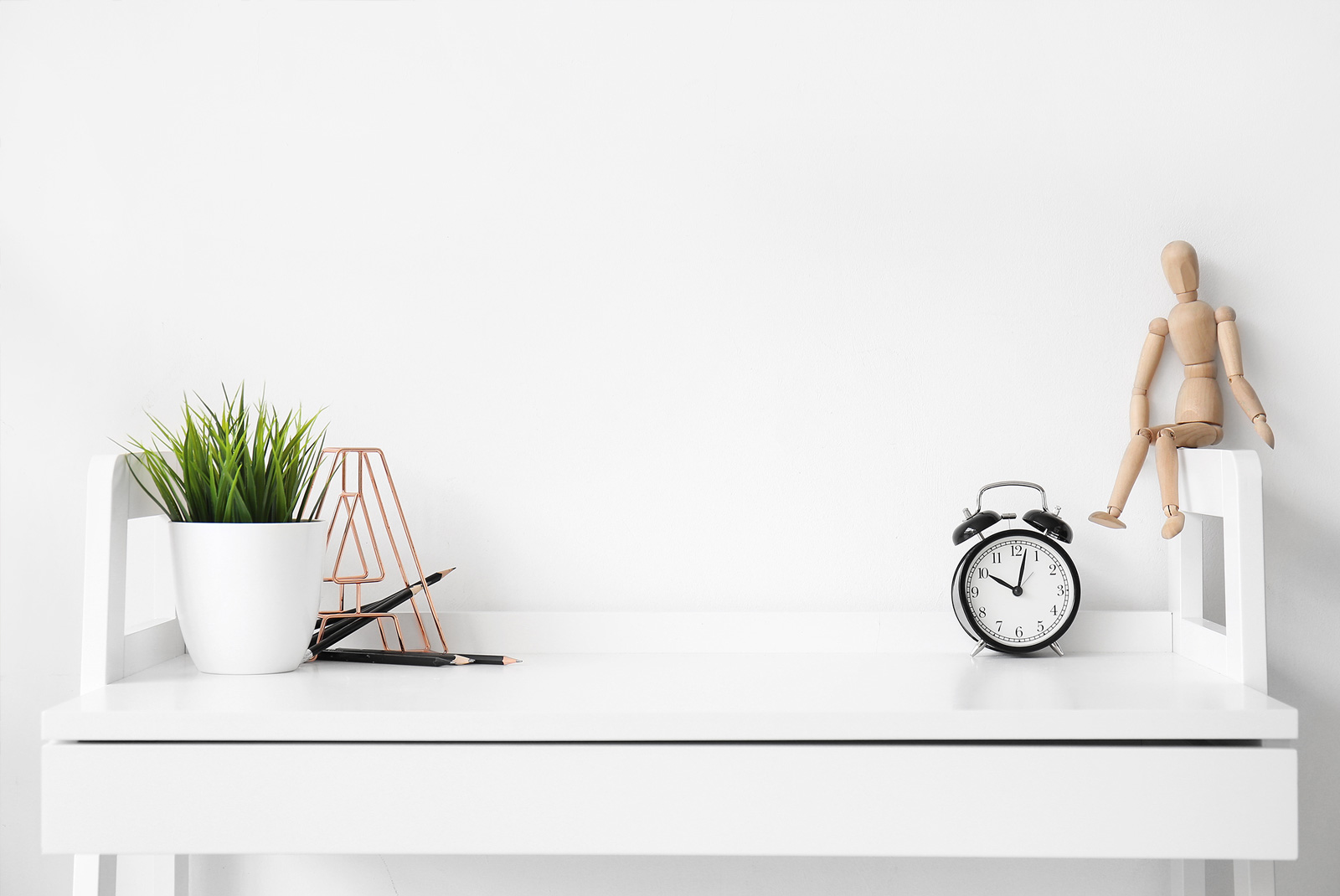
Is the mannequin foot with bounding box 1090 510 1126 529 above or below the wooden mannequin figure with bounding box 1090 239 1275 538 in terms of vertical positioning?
below

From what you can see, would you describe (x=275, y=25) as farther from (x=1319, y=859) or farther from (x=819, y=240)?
(x=1319, y=859)

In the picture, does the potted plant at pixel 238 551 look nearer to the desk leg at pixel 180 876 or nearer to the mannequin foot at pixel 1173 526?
the desk leg at pixel 180 876

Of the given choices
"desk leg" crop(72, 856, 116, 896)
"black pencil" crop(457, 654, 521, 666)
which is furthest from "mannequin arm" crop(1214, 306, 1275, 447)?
"desk leg" crop(72, 856, 116, 896)

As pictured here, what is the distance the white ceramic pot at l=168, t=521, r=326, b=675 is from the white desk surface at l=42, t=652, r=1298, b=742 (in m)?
0.03

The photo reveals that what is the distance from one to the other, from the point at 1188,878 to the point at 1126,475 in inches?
19.5

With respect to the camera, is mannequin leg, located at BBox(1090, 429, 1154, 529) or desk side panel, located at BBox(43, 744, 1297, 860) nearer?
desk side panel, located at BBox(43, 744, 1297, 860)

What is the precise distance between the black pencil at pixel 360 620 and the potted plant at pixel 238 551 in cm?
6

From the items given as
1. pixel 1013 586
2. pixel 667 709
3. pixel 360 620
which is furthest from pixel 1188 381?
pixel 360 620

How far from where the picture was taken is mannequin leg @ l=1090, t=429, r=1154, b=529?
1065mm

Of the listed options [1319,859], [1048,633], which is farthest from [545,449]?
[1319,859]

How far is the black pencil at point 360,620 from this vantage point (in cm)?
105

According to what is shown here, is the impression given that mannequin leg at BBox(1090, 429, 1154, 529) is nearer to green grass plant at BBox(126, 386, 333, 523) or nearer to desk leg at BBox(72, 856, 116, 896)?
green grass plant at BBox(126, 386, 333, 523)

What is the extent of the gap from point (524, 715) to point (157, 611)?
0.63 meters

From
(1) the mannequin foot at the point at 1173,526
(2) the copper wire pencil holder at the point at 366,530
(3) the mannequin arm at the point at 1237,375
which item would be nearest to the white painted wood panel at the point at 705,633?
(2) the copper wire pencil holder at the point at 366,530
